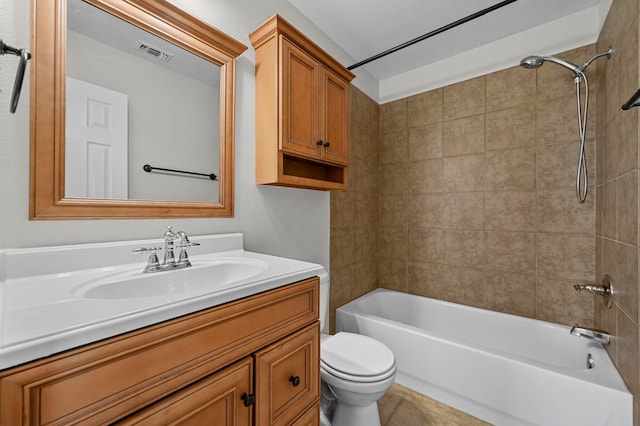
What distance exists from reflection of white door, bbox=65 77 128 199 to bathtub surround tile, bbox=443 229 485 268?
88.9 inches

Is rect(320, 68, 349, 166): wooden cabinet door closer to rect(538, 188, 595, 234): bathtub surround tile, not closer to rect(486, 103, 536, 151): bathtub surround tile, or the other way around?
rect(486, 103, 536, 151): bathtub surround tile

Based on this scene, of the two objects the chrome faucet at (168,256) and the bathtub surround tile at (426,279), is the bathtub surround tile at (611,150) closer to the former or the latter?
the bathtub surround tile at (426,279)

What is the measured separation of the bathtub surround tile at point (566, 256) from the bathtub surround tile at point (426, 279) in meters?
0.71

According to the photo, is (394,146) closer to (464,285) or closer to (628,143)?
(464,285)

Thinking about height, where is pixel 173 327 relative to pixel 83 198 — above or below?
below

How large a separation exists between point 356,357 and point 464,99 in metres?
2.12

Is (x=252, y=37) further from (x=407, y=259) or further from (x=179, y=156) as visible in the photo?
(x=407, y=259)

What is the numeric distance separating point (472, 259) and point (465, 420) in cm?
112

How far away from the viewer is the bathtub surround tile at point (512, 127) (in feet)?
6.45

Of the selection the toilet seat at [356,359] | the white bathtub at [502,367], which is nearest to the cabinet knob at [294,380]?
the toilet seat at [356,359]

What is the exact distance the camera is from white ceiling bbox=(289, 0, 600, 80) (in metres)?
1.74

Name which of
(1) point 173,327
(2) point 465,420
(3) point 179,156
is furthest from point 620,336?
(3) point 179,156

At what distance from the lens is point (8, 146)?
81cm

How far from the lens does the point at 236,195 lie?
1.41m
